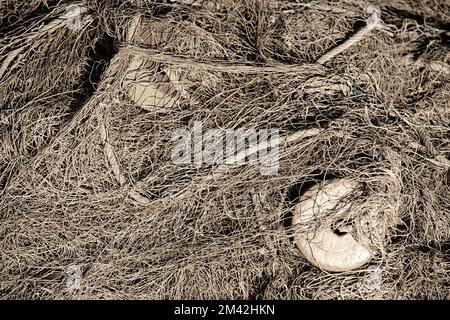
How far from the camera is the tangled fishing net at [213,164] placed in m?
3.29

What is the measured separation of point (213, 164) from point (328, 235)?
84cm

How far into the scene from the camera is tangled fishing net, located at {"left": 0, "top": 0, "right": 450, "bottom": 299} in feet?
10.8

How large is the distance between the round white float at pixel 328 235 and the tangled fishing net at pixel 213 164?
0.05 m

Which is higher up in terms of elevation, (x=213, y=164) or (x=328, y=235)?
(x=213, y=164)

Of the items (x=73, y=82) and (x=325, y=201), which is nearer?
(x=325, y=201)

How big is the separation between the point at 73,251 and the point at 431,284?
2.27 metres

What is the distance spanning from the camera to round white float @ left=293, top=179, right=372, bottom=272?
10.7ft

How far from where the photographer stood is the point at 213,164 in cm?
330

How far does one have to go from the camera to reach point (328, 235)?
3283 mm

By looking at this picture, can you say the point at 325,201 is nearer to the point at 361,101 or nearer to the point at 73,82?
the point at 361,101

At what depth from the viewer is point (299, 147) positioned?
129 inches

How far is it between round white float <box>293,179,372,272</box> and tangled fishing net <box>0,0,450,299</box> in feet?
0.18
